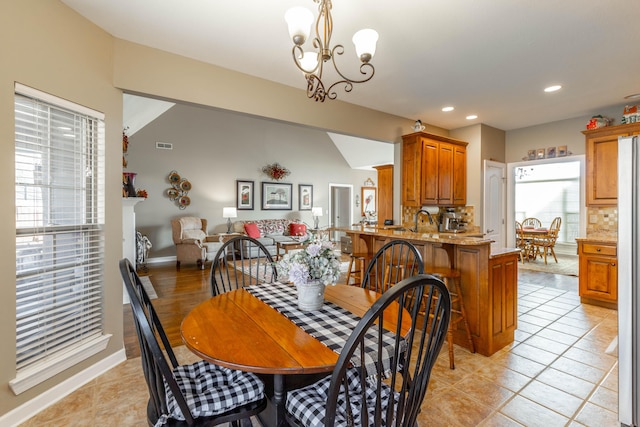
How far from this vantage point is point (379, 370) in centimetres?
92

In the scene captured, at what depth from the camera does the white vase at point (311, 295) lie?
1569 millimetres

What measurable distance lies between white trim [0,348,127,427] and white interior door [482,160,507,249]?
520cm

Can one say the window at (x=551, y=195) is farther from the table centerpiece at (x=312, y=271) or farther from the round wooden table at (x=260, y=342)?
the round wooden table at (x=260, y=342)

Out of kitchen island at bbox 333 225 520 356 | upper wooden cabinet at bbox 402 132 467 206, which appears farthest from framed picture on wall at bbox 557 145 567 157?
kitchen island at bbox 333 225 520 356

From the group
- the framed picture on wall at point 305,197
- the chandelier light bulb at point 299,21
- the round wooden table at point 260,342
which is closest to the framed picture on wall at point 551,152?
the round wooden table at point 260,342

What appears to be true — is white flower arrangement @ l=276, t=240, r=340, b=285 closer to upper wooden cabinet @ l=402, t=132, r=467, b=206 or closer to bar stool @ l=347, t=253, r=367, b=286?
bar stool @ l=347, t=253, r=367, b=286

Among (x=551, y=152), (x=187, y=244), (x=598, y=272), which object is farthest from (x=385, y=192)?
(x=187, y=244)

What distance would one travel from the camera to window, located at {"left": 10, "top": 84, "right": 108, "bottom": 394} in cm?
189

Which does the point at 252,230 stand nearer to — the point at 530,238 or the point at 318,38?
the point at 318,38

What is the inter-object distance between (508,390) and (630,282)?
104 cm

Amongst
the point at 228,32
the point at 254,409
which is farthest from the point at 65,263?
the point at 228,32

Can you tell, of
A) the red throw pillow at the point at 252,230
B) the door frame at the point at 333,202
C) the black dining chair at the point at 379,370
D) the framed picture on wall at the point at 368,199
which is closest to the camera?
the black dining chair at the point at 379,370

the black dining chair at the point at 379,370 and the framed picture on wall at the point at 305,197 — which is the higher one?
the framed picture on wall at the point at 305,197

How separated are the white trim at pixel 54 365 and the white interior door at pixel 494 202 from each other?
5255mm
